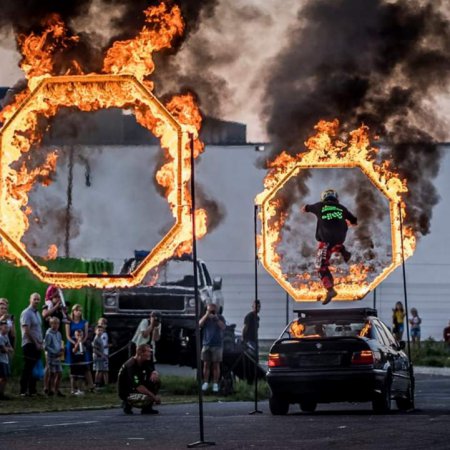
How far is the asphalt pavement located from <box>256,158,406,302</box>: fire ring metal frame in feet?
44.4

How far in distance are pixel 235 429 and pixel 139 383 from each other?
361cm

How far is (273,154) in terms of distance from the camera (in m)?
35.3

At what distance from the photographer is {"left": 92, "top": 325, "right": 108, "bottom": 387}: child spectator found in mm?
24531

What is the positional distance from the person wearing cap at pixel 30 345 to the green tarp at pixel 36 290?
260cm

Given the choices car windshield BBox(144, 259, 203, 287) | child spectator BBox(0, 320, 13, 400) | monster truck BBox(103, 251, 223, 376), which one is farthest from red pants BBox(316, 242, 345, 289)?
child spectator BBox(0, 320, 13, 400)

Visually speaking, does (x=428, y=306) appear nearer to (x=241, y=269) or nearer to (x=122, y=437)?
(x=241, y=269)

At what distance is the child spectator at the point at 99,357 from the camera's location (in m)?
24.5

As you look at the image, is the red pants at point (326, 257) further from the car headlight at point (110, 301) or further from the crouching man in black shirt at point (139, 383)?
the crouching man in black shirt at point (139, 383)

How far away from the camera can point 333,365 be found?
18.8 m

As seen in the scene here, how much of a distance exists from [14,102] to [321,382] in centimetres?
1365

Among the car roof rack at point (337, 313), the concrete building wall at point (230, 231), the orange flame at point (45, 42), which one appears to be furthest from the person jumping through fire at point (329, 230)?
the car roof rack at point (337, 313)

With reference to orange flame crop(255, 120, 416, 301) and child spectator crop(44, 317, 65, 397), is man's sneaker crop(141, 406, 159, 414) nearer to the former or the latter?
child spectator crop(44, 317, 65, 397)

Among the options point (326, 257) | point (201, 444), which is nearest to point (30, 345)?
point (201, 444)

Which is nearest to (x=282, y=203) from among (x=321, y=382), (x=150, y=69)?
(x=150, y=69)
